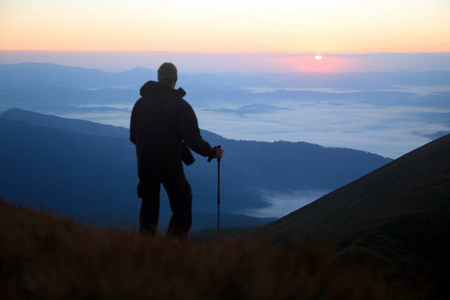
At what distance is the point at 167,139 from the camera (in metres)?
5.99

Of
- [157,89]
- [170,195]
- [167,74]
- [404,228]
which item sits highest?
[167,74]

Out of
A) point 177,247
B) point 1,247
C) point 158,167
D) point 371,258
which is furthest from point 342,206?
point 1,247

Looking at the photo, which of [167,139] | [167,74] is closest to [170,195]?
[167,139]

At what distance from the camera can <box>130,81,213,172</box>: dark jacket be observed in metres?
5.95

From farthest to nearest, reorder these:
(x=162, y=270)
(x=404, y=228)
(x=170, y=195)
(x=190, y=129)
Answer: (x=404, y=228) < (x=170, y=195) < (x=190, y=129) < (x=162, y=270)

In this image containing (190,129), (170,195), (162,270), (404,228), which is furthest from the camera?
(404,228)

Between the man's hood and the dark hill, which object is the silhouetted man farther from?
the dark hill

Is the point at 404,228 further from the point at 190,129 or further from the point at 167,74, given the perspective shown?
the point at 167,74

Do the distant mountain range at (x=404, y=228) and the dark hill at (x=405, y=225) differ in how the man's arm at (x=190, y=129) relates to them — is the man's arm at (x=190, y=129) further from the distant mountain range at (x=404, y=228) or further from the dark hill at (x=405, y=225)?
the dark hill at (x=405, y=225)

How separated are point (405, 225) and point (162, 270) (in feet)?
15.5

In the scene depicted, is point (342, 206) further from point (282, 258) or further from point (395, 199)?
point (282, 258)

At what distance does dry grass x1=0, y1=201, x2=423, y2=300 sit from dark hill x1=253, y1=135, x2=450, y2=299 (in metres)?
0.70

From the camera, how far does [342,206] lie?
13852 mm

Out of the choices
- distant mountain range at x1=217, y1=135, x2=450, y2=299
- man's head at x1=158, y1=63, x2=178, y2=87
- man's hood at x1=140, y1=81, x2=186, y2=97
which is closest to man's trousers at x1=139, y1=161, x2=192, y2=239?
distant mountain range at x1=217, y1=135, x2=450, y2=299
